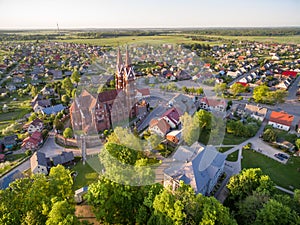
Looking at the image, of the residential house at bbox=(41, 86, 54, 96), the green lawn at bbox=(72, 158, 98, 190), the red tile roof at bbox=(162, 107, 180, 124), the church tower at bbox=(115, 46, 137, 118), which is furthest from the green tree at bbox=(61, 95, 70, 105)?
the red tile roof at bbox=(162, 107, 180, 124)

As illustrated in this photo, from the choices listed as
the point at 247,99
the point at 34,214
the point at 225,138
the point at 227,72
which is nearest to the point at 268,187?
the point at 225,138

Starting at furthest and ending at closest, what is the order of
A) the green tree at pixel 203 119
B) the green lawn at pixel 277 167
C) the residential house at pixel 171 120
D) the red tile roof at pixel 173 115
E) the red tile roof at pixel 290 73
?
the red tile roof at pixel 290 73
the red tile roof at pixel 173 115
the residential house at pixel 171 120
the green tree at pixel 203 119
the green lawn at pixel 277 167

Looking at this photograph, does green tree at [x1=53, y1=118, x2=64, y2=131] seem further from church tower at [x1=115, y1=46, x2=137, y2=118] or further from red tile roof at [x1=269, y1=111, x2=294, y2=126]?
red tile roof at [x1=269, y1=111, x2=294, y2=126]

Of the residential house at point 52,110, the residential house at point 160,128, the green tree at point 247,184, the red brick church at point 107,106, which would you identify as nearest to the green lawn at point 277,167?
the green tree at point 247,184

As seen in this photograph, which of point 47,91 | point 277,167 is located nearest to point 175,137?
point 277,167

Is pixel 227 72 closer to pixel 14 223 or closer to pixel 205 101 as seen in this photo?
pixel 205 101

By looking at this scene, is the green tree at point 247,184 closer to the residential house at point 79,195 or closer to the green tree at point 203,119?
the green tree at point 203,119

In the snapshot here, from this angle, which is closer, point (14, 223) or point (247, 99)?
point (14, 223)
